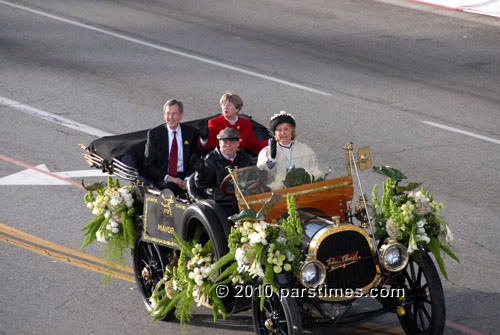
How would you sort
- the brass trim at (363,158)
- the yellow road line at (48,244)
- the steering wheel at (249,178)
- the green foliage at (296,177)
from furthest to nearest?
the yellow road line at (48,244) < the brass trim at (363,158) < the green foliage at (296,177) < the steering wheel at (249,178)

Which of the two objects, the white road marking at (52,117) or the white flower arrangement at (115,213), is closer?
the white flower arrangement at (115,213)

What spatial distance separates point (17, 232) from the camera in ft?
32.5

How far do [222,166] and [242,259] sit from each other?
1563mm

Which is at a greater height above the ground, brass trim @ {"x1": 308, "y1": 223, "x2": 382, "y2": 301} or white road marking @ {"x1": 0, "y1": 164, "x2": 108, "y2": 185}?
brass trim @ {"x1": 308, "y1": 223, "x2": 382, "y2": 301}

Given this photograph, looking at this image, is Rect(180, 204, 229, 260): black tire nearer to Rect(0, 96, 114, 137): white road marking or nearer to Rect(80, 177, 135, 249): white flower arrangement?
Rect(80, 177, 135, 249): white flower arrangement

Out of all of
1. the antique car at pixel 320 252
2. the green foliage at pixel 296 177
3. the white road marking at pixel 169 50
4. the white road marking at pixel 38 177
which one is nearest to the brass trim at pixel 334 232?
the antique car at pixel 320 252

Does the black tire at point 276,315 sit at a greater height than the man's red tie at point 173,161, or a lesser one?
lesser

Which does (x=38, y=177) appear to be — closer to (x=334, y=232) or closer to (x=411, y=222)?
(x=334, y=232)

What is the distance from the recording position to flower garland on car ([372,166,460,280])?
708cm

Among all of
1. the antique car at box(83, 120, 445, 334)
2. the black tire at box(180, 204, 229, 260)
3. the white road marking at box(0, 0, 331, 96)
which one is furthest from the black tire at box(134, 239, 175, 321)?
Result: the white road marking at box(0, 0, 331, 96)

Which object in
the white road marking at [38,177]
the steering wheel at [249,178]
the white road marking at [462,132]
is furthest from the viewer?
the white road marking at [462,132]

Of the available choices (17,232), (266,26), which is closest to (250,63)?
(266,26)

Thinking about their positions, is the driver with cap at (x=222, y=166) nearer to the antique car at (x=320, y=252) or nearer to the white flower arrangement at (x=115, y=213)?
the antique car at (x=320, y=252)

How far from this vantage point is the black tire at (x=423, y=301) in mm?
6949
